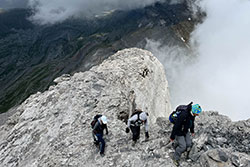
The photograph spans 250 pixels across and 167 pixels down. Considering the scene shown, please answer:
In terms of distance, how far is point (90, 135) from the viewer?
50.2 feet

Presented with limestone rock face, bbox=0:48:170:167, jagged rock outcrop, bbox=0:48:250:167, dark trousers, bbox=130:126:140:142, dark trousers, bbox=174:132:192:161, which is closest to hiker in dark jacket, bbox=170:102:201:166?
dark trousers, bbox=174:132:192:161

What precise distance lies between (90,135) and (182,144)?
793cm

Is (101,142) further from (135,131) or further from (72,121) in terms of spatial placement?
(72,121)

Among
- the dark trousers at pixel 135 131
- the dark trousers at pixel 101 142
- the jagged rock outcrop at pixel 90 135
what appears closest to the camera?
the jagged rock outcrop at pixel 90 135

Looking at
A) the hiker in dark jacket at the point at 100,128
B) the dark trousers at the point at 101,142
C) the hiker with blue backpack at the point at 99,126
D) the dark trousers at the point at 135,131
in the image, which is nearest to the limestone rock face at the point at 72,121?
the dark trousers at the point at 101,142

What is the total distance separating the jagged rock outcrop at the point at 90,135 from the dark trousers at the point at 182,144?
72cm

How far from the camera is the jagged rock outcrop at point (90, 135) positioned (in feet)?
37.4

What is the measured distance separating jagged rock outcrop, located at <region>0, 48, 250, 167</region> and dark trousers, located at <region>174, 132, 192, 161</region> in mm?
716

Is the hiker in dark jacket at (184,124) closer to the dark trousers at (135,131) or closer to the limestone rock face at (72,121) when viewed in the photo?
the dark trousers at (135,131)

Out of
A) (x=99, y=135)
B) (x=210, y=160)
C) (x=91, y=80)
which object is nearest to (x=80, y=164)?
(x=99, y=135)

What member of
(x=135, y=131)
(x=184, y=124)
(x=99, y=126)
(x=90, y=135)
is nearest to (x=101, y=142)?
(x=99, y=126)

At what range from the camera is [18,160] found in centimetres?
1539

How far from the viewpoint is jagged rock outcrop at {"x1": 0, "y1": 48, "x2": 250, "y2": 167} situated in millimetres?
A: 11392

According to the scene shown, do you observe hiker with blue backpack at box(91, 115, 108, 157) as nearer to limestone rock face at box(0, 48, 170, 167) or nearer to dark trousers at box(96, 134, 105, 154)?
dark trousers at box(96, 134, 105, 154)
